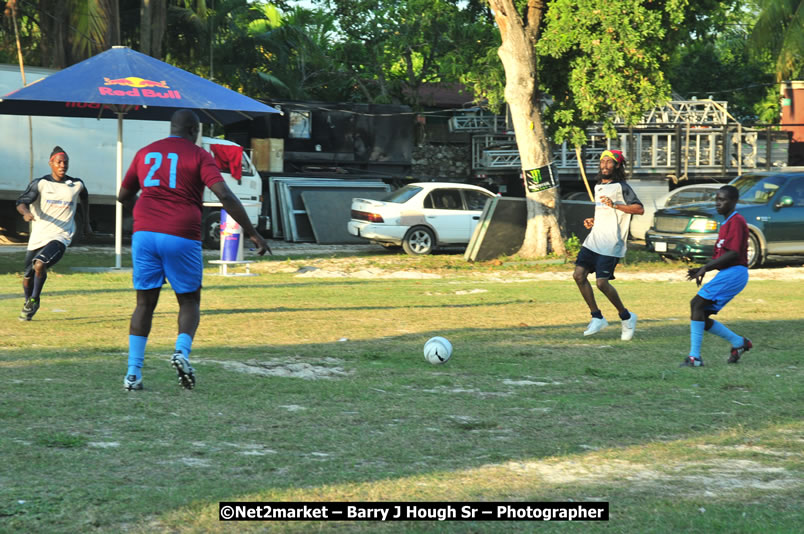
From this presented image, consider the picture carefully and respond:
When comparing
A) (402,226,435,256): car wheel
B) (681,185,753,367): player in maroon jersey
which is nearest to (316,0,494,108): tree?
(402,226,435,256): car wheel

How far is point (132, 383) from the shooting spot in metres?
6.66

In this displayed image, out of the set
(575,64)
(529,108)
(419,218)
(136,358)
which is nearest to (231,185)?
(419,218)

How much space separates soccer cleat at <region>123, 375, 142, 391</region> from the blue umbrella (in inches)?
300

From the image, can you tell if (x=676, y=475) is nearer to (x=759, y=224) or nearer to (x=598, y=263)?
(x=598, y=263)

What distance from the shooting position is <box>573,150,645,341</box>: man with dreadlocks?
382 inches

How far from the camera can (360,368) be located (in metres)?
7.92

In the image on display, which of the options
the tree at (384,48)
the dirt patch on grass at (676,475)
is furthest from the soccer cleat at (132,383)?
the tree at (384,48)

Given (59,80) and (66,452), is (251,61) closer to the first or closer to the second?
(59,80)

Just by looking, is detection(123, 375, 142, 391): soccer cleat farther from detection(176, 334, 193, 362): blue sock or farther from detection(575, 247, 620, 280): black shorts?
detection(575, 247, 620, 280): black shorts

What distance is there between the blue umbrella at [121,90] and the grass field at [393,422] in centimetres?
377

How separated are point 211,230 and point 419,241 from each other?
4933mm

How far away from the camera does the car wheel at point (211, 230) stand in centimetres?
2347

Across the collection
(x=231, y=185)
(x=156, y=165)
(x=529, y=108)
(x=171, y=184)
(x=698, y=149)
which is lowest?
(x=171, y=184)

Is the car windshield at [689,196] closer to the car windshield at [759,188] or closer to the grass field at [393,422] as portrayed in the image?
the car windshield at [759,188]
